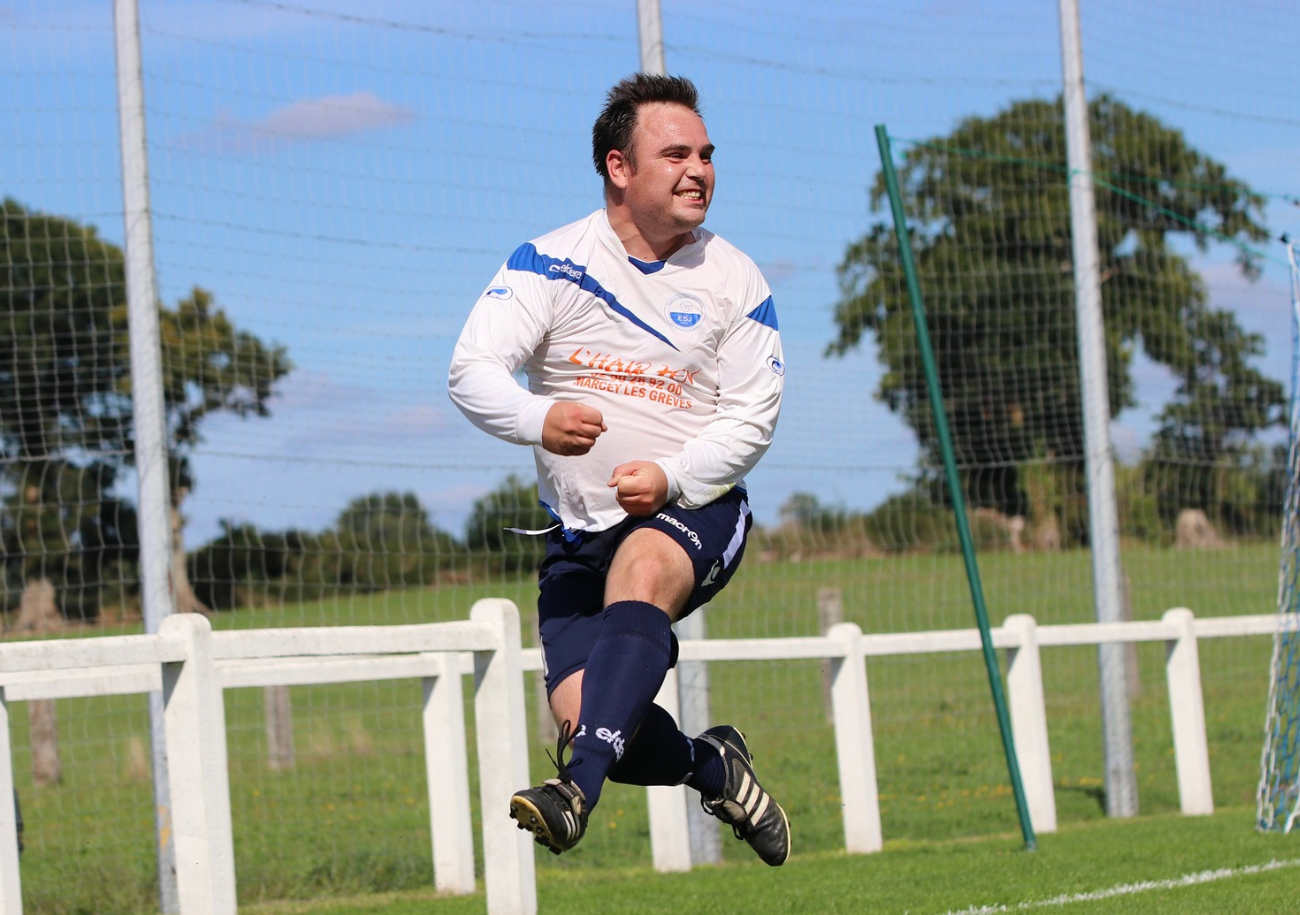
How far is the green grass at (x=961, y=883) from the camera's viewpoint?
5812mm

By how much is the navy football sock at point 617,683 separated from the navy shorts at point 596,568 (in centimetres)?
20

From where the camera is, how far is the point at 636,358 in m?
4.54

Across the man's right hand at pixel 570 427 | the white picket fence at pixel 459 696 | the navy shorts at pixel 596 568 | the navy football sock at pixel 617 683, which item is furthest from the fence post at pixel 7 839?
the man's right hand at pixel 570 427

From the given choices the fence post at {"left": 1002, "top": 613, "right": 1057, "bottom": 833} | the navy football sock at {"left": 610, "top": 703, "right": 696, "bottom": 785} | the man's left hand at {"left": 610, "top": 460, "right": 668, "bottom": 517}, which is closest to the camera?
the man's left hand at {"left": 610, "top": 460, "right": 668, "bottom": 517}

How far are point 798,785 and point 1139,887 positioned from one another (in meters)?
5.18

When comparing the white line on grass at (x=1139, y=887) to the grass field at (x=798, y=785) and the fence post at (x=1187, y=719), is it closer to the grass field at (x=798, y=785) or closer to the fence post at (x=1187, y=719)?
the grass field at (x=798, y=785)

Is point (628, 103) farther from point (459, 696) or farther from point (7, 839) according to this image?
point (459, 696)

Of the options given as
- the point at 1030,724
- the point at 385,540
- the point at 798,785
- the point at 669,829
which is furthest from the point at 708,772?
the point at 798,785

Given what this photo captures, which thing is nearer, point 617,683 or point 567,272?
point 617,683

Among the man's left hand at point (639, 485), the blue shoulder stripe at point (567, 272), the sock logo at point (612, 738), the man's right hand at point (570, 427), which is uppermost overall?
the blue shoulder stripe at point (567, 272)

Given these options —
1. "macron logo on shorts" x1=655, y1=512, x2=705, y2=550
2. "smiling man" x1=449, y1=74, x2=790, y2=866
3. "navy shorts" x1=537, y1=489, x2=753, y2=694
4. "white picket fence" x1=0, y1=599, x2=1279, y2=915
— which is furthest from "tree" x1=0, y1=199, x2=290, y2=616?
"macron logo on shorts" x1=655, y1=512, x2=705, y2=550

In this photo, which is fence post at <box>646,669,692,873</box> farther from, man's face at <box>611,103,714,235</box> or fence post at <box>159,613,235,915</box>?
man's face at <box>611,103,714,235</box>

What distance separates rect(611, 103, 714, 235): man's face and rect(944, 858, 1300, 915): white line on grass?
2600 millimetres

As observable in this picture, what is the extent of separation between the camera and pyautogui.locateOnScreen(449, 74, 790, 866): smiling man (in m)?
4.26
